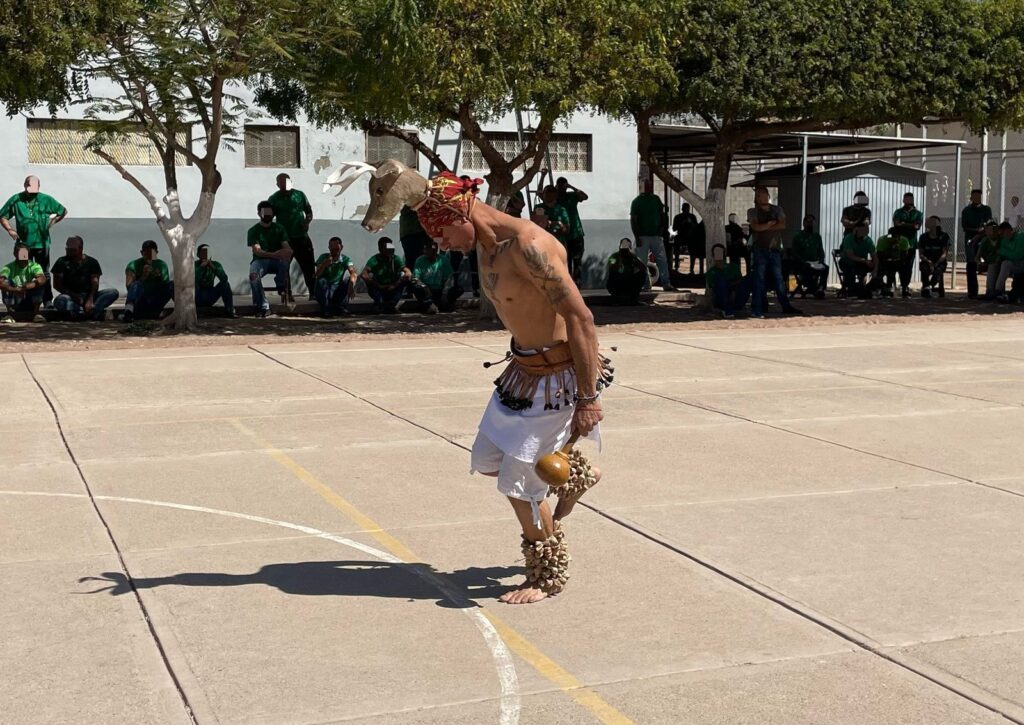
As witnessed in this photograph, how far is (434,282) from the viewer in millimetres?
20203

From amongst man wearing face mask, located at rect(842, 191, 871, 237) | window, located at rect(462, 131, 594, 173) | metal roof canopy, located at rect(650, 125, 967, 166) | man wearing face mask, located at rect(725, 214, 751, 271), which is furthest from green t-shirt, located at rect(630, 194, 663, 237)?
man wearing face mask, located at rect(842, 191, 871, 237)

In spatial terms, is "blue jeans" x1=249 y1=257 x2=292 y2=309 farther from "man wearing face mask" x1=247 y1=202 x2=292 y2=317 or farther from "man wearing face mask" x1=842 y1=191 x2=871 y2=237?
"man wearing face mask" x1=842 y1=191 x2=871 y2=237

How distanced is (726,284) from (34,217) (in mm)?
9591

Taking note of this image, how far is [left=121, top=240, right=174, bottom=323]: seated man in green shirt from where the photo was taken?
18.2 m

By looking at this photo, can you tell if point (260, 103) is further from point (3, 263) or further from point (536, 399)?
point (536, 399)

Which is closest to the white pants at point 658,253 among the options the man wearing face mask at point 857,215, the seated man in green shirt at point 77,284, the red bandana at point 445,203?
the man wearing face mask at point 857,215

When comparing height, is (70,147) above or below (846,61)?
below

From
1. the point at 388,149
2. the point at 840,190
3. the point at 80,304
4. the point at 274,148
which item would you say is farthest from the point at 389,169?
the point at 840,190

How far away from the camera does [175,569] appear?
6148 mm

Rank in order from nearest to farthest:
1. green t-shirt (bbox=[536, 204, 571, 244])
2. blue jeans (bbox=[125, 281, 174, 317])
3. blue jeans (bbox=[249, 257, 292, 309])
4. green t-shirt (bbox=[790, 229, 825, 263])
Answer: blue jeans (bbox=[125, 281, 174, 317]) < blue jeans (bbox=[249, 257, 292, 309]) < green t-shirt (bbox=[536, 204, 571, 244]) < green t-shirt (bbox=[790, 229, 825, 263])

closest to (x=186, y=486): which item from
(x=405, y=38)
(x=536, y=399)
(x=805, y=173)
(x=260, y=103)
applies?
(x=536, y=399)

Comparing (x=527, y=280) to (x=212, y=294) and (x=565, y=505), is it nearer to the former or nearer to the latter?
(x=565, y=505)

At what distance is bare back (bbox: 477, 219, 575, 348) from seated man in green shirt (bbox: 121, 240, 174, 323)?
13294mm

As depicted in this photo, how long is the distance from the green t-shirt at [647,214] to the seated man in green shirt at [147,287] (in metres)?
8.49
